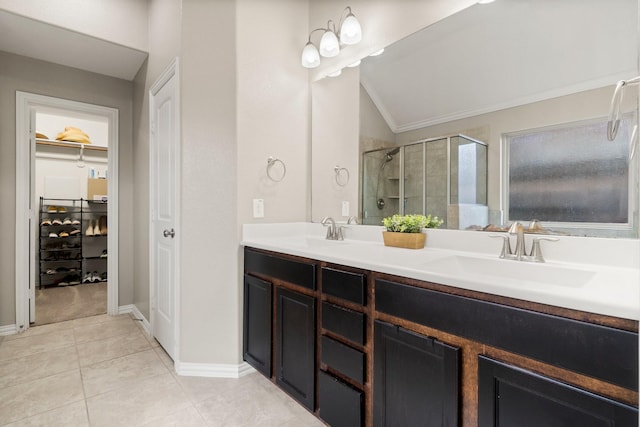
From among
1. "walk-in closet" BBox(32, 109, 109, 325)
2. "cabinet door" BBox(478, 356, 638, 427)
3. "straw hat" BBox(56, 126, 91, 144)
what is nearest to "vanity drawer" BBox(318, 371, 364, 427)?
"cabinet door" BBox(478, 356, 638, 427)

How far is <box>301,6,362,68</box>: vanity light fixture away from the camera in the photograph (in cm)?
200

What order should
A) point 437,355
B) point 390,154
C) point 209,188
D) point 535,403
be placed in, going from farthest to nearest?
point 209,188 < point 390,154 < point 437,355 < point 535,403

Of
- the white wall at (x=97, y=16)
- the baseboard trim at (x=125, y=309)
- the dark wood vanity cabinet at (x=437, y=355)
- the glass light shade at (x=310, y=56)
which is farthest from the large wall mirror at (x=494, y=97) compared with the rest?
the baseboard trim at (x=125, y=309)

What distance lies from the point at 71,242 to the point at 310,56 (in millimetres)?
4555

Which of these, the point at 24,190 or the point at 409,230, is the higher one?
the point at 24,190

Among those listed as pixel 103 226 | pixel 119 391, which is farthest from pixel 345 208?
pixel 103 226

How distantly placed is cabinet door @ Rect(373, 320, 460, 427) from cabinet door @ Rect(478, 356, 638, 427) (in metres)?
0.09

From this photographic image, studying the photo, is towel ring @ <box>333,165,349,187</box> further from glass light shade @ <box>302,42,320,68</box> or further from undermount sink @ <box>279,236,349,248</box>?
glass light shade @ <box>302,42,320,68</box>

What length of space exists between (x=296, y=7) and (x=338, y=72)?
622mm

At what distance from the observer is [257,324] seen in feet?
6.39

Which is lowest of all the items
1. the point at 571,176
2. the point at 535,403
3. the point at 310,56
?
the point at 535,403

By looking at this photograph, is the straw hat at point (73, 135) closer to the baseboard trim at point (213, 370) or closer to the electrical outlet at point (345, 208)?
the baseboard trim at point (213, 370)

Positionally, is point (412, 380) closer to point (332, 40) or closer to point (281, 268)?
point (281, 268)

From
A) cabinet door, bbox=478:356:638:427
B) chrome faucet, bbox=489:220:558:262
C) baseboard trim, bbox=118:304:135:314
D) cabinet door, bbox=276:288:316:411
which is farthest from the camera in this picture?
baseboard trim, bbox=118:304:135:314
